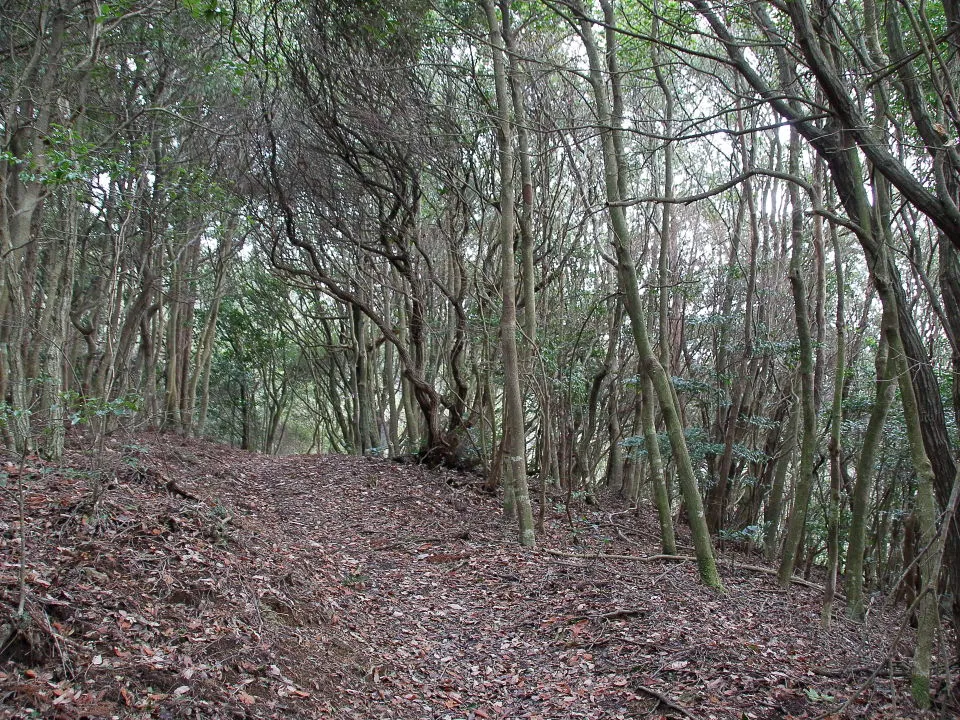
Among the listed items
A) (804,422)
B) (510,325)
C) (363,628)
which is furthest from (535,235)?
(363,628)

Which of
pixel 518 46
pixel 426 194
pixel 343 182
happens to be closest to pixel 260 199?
pixel 343 182

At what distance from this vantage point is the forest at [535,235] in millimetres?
6738

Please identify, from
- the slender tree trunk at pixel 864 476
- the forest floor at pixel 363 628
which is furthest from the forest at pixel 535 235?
the forest floor at pixel 363 628

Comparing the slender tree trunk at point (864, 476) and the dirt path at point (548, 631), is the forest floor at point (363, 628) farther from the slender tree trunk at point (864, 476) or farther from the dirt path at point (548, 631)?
the slender tree trunk at point (864, 476)

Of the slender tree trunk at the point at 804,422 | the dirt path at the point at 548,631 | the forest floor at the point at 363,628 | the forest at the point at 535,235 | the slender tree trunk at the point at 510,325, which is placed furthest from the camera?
the slender tree trunk at the point at 510,325

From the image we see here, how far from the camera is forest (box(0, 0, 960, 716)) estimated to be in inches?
265

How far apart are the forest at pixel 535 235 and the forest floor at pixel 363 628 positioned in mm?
442

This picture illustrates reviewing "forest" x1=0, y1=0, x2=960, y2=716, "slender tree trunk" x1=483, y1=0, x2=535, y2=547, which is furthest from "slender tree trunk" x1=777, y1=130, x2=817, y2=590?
"slender tree trunk" x1=483, y1=0, x2=535, y2=547

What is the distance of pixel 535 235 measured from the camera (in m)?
12.3

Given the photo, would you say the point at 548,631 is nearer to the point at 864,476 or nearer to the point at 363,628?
the point at 363,628

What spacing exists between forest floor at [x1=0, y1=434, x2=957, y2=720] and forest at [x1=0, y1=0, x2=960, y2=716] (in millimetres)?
442

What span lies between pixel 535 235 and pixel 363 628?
816cm

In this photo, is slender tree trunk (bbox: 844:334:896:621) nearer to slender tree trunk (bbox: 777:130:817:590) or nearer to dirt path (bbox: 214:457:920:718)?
dirt path (bbox: 214:457:920:718)

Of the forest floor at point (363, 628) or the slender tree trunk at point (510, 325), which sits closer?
the forest floor at point (363, 628)
